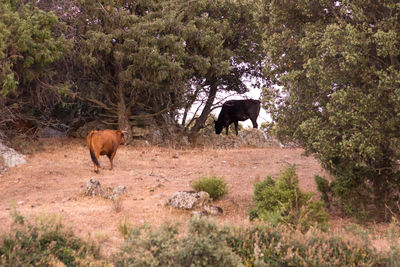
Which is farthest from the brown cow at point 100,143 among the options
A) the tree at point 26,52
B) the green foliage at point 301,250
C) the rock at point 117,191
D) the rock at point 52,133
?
the rock at point 52,133

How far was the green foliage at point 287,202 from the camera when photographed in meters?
9.10

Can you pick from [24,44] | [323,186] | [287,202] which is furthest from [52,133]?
[287,202]

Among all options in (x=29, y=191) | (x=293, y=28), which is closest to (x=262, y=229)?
(x=293, y=28)

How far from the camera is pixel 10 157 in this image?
52.4 feet

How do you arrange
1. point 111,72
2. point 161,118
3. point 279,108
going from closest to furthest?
point 279,108 → point 111,72 → point 161,118

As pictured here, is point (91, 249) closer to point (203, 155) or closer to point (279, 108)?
point (279, 108)

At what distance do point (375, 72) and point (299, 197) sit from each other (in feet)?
11.0

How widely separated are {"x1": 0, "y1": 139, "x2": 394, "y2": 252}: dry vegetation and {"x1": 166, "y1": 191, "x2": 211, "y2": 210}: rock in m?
0.23

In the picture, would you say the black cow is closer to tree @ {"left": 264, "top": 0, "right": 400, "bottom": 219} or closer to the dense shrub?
tree @ {"left": 264, "top": 0, "right": 400, "bottom": 219}

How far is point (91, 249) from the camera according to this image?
21.9 feet

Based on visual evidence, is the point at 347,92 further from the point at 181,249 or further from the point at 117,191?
the point at 117,191

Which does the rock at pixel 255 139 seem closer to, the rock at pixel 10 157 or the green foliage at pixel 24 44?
the green foliage at pixel 24 44

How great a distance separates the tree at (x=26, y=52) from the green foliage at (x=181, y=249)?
12.1 meters

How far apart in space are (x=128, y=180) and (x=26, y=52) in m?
7.92
